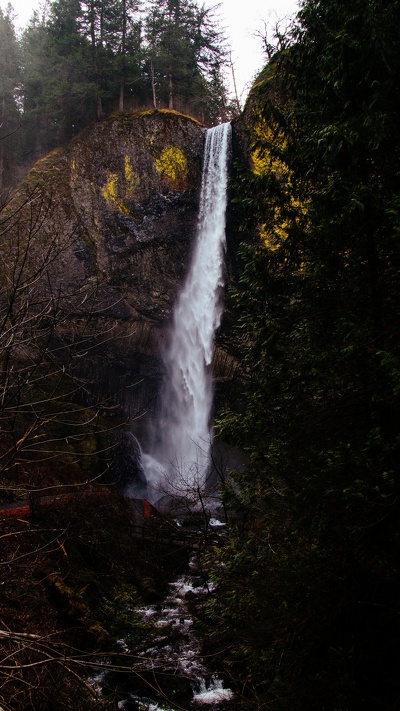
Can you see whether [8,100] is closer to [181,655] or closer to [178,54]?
[178,54]

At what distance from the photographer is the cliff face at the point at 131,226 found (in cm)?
2273

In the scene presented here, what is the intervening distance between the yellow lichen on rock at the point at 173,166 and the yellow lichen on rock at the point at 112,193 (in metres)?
2.33

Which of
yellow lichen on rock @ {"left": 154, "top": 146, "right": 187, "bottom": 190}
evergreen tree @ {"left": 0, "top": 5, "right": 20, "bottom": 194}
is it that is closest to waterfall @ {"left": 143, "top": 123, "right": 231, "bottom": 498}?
yellow lichen on rock @ {"left": 154, "top": 146, "right": 187, "bottom": 190}

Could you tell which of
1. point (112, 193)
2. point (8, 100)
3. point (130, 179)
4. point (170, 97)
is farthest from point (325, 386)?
point (8, 100)

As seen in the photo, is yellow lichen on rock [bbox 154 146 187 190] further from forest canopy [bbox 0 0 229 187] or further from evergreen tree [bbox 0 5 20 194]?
evergreen tree [bbox 0 5 20 194]

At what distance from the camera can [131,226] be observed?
22.8 m

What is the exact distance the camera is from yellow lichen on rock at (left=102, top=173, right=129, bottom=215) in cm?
2292

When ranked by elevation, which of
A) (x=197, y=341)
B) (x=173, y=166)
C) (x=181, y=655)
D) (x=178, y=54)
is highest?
(x=178, y=54)

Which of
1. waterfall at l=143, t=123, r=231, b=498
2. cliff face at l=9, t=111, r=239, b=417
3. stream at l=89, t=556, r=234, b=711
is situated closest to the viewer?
stream at l=89, t=556, r=234, b=711

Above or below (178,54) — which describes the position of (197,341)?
below

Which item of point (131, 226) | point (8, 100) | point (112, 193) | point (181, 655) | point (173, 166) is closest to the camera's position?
point (181, 655)

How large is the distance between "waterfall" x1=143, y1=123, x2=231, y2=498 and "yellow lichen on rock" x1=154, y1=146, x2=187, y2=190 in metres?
1.20

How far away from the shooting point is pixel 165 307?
76.9ft

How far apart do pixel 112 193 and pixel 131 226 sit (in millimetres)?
2166
